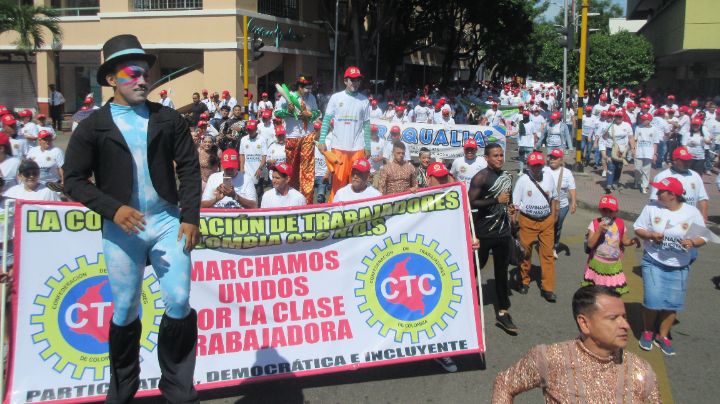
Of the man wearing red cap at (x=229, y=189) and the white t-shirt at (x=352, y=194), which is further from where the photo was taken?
the man wearing red cap at (x=229, y=189)

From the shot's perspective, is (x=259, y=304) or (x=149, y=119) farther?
(x=259, y=304)

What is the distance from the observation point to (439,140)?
1641 cm

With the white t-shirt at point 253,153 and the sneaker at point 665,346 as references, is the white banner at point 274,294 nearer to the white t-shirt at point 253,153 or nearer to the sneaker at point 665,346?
the sneaker at point 665,346

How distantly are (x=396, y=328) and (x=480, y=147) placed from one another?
1164 cm

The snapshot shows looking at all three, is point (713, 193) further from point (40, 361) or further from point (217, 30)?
point (217, 30)

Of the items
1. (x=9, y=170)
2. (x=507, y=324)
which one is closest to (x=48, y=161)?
(x=9, y=170)

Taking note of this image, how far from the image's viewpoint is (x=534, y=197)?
7.81 metres

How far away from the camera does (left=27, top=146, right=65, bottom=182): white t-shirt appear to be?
30.6 feet

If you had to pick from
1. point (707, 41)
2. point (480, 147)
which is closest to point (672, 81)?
point (707, 41)

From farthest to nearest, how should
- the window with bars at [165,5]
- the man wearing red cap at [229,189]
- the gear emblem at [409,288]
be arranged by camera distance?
the window with bars at [165,5] < the man wearing red cap at [229,189] < the gear emblem at [409,288]

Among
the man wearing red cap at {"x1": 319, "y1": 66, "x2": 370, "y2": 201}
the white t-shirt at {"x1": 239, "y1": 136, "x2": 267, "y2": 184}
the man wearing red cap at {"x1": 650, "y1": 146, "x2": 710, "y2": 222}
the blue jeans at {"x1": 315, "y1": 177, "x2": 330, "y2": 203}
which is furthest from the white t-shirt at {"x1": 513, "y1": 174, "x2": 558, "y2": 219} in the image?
the white t-shirt at {"x1": 239, "y1": 136, "x2": 267, "y2": 184}

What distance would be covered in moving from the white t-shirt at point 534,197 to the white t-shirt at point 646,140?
24.2ft

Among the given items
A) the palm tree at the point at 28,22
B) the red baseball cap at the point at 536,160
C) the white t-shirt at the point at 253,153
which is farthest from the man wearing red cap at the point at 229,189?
the palm tree at the point at 28,22

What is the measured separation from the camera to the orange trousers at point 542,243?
301 inches
